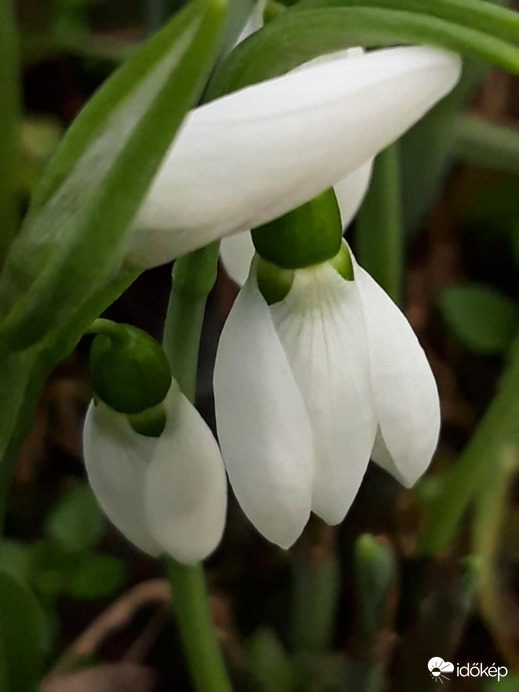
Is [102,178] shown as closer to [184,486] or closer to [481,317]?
[184,486]

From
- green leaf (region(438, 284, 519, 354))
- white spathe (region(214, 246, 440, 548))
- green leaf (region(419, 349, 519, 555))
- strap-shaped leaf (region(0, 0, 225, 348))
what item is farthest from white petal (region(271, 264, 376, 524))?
green leaf (region(438, 284, 519, 354))

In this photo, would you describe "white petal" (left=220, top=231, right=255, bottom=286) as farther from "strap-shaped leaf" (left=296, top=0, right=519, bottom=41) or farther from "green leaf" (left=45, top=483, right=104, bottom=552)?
"green leaf" (left=45, top=483, right=104, bottom=552)

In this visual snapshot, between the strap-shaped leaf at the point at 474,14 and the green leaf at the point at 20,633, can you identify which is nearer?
the strap-shaped leaf at the point at 474,14

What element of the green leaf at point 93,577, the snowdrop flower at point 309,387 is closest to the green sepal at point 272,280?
the snowdrop flower at point 309,387

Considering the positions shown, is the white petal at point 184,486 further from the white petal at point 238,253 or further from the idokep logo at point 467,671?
the idokep logo at point 467,671

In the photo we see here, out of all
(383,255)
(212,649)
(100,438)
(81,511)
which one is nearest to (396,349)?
(100,438)

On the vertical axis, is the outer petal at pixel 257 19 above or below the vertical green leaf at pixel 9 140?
above
